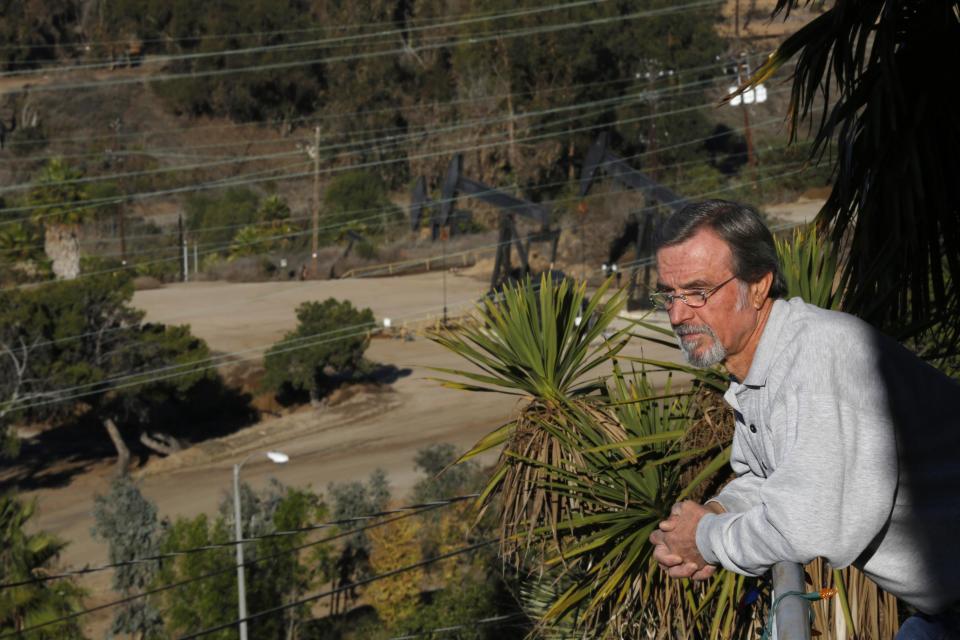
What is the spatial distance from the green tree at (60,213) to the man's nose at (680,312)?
4634cm

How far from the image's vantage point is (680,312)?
8.50 feet

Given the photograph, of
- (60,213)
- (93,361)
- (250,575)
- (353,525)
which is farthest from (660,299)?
(60,213)

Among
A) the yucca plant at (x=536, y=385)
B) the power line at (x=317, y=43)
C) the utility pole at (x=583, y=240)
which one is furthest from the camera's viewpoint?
the power line at (x=317, y=43)

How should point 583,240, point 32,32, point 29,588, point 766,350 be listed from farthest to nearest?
point 32,32 < point 583,240 < point 29,588 < point 766,350

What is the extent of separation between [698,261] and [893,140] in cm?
306

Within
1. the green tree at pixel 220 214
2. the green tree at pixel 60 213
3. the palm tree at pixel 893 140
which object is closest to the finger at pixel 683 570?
the palm tree at pixel 893 140

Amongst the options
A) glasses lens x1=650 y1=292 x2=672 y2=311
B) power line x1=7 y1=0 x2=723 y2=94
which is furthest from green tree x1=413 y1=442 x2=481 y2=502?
power line x1=7 y1=0 x2=723 y2=94

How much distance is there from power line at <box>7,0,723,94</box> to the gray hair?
64.3 meters

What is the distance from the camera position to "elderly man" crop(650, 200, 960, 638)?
215 cm

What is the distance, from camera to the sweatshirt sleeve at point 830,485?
7.01 feet

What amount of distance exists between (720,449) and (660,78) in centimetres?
6040

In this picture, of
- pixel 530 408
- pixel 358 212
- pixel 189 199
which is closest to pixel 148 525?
pixel 530 408

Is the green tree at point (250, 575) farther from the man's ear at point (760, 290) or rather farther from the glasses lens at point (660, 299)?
the man's ear at point (760, 290)

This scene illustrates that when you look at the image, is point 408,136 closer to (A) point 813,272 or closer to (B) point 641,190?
(B) point 641,190
